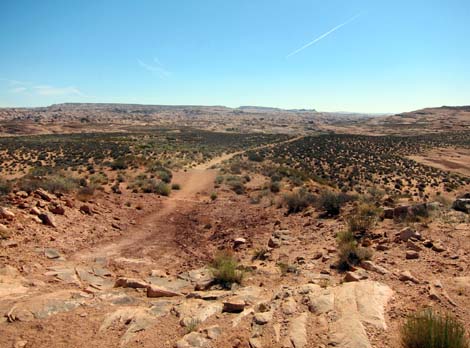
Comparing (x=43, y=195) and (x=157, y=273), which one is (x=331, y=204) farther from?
(x=43, y=195)

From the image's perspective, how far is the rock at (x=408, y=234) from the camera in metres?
8.73

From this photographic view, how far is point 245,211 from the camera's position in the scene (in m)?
16.2

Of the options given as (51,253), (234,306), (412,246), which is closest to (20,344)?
(234,306)

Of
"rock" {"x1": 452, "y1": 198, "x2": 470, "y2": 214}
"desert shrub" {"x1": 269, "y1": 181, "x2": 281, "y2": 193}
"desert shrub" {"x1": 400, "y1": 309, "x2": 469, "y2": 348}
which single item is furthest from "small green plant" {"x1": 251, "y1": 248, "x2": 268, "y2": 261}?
"desert shrub" {"x1": 269, "y1": 181, "x2": 281, "y2": 193}

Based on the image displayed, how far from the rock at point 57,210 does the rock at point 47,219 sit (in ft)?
2.16

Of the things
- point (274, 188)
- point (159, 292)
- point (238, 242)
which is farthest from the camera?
point (274, 188)

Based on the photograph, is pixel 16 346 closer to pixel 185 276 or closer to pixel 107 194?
pixel 185 276

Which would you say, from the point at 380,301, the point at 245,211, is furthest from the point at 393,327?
the point at 245,211

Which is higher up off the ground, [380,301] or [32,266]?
[380,301]

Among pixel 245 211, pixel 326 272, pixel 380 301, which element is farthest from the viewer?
pixel 245 211

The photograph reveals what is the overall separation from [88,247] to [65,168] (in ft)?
74.6

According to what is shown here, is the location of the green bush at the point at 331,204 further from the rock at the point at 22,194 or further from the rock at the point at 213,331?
the rock at the point at 22,194

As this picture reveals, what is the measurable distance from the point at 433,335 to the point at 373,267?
3.31 metres

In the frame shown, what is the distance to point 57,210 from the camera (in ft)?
39.2
